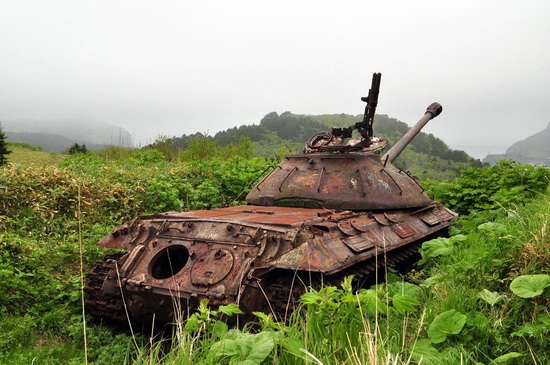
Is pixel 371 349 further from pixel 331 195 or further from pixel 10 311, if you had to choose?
pixel 10 311

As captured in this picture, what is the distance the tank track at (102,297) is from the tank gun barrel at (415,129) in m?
4.71

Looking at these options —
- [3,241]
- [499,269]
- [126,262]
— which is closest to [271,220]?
[126,262]

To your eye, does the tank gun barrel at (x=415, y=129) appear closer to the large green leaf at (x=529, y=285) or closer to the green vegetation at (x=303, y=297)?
the green vegetation at (x=303, y=297)

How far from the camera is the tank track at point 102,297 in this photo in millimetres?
5270

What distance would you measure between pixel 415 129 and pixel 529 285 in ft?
20.2

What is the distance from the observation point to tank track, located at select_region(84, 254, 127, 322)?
207 inches

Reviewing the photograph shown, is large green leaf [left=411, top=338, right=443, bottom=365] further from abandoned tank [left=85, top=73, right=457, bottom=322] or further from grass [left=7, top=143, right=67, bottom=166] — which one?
grass [left=7, top=143, right=67, bottom=166]

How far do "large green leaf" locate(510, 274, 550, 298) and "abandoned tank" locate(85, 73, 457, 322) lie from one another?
3.82 ft

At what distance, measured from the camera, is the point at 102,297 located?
17.7 ft

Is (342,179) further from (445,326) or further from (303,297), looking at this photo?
(303,297)

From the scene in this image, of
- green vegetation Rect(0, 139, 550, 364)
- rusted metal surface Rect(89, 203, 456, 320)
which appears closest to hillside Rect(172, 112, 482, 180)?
green vegetation Rect(0, 139, 550, 364)

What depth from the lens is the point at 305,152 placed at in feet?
25.7

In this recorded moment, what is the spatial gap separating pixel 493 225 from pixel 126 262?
11.1ft

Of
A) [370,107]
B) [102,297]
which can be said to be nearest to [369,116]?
[370,107]
